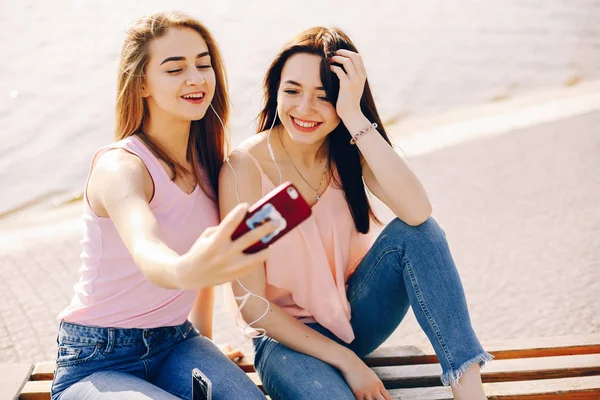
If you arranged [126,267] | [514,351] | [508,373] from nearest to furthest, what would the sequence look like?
[126,267] < [508,373] < [514,351]

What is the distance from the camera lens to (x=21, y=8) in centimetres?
922

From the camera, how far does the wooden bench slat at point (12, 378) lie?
2506 millimetres

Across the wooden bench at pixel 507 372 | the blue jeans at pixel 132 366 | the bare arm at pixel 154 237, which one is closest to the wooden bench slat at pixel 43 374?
the wooden bench at pixel 507 372

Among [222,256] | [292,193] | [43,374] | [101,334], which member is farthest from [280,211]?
[43,374]

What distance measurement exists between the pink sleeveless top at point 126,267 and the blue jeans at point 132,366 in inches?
1.7

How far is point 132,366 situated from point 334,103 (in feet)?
3.79

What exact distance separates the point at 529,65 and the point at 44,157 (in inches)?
221

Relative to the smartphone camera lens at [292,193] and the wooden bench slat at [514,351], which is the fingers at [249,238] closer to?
the smartphone camera lens at [292,193]

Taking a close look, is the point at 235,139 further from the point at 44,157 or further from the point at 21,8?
the point at 21,8

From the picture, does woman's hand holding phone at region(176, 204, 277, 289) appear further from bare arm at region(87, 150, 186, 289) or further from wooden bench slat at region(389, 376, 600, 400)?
wooden bench slat at region(389, 376, 600, 400)

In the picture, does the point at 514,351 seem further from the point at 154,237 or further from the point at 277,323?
the point at 154,237

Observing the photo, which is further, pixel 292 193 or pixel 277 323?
pixel 277 323

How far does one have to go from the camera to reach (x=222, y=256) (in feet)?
4.65

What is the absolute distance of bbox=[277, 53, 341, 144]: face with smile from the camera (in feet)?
8.00
